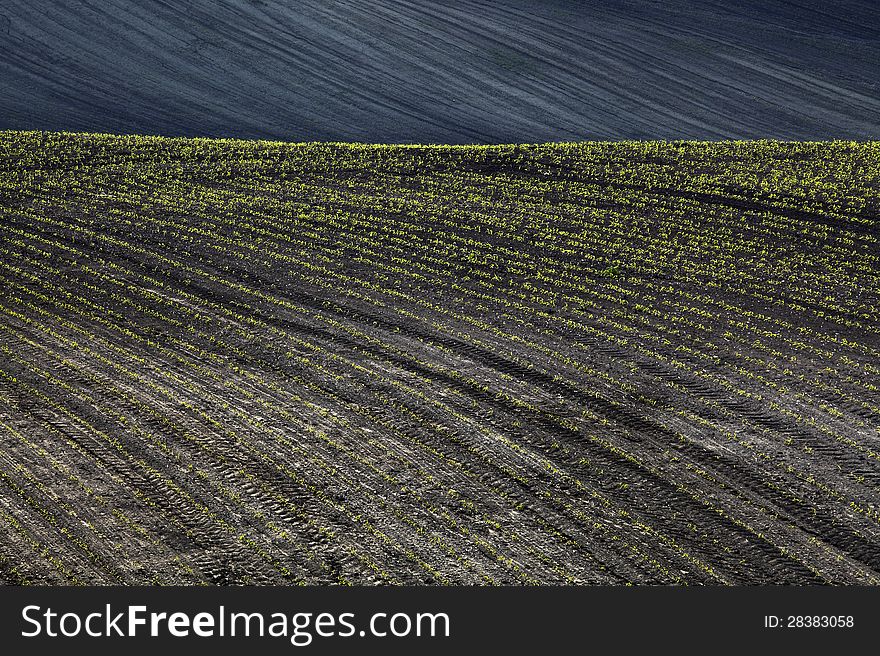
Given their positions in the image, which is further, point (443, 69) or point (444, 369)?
point (443, 69)

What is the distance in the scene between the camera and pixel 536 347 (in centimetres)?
1175

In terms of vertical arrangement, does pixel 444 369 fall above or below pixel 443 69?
below

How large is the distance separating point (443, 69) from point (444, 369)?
1478 centimetres

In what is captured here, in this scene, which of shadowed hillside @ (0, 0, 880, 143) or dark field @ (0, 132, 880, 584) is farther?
shadowed hillside @ (0, 0, 880, 143)

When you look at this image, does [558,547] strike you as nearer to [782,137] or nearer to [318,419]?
[318,419]

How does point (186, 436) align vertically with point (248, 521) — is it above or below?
above

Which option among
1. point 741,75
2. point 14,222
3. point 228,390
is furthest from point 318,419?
point 741,75

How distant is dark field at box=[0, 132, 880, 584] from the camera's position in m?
8.59

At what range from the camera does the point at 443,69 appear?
23.9 meters

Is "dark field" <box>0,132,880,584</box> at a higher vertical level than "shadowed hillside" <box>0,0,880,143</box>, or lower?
lower

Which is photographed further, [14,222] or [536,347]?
[14,222]

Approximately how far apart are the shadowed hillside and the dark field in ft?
12.3

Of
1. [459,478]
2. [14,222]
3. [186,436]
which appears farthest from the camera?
[14,222]

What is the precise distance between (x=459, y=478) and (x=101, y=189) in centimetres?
1111
